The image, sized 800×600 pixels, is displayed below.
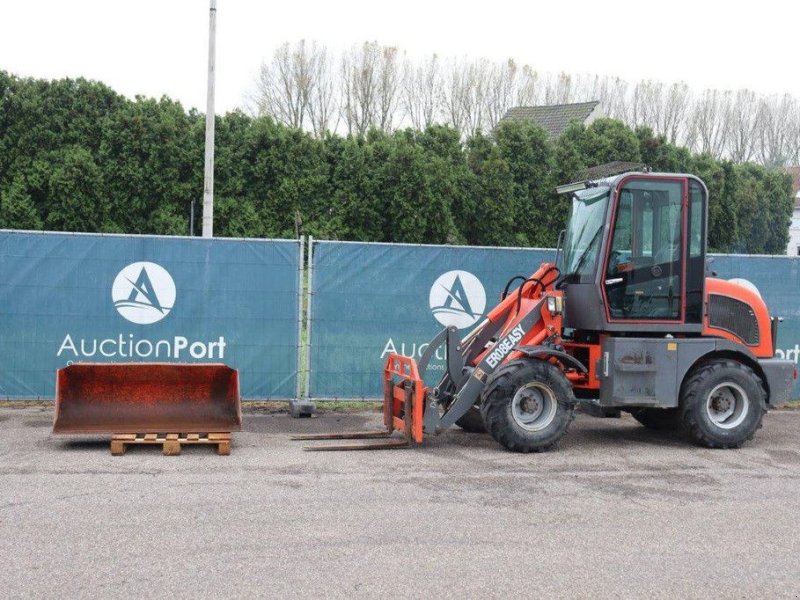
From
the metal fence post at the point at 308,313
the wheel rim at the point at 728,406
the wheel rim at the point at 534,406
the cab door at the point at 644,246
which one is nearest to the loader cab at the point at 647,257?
the cab door at the point at 644,246

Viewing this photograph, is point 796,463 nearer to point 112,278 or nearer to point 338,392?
point 338,392

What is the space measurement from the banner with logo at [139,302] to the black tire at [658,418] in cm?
455

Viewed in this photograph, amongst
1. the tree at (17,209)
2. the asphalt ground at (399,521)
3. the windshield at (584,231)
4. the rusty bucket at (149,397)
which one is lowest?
the asphalt ground at (399,521)

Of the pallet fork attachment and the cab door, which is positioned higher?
the cab door

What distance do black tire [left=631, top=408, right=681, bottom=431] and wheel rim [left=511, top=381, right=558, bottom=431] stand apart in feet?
5.14

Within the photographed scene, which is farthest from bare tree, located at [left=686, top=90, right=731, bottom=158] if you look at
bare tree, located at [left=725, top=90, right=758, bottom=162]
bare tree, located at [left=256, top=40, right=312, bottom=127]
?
bare tree, located at [left=256, top=40, right=312, bottom=127]

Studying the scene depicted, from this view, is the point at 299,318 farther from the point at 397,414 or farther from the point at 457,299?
the point at 397,414

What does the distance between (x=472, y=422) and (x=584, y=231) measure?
253 cm

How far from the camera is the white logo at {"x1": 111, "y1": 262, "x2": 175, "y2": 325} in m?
12.2

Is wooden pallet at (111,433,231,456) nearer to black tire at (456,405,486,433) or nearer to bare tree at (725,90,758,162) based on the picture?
black tire at (456,405,486,433)

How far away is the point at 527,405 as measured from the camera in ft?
32.5

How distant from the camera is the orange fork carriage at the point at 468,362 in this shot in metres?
9.88

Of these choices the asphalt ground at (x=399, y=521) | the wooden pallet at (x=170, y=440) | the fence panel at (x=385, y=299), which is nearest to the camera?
the asphalt ground at (x=399, y=521)

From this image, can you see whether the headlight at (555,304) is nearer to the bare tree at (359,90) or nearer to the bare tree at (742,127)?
the bare tree at (359,90)
